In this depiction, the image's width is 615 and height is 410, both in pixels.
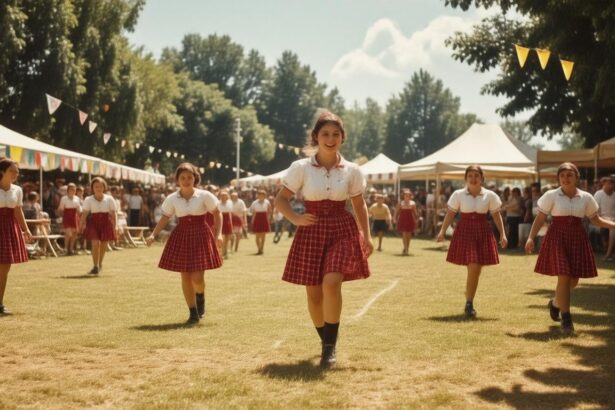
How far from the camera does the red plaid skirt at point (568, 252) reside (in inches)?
296

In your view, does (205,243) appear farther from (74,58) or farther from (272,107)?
(272,107)

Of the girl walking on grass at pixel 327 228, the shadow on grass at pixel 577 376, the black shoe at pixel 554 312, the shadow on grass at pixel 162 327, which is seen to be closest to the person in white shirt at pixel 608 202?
the shadow on grass at pixel 577 376

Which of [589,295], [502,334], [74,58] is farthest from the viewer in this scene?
[74,58]

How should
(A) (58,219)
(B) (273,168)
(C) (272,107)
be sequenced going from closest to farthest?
(A) (58,219) → (B) (273,168) → (C) (272,107)

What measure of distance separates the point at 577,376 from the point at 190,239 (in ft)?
14.5

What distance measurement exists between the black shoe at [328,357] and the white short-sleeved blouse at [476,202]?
3731mm

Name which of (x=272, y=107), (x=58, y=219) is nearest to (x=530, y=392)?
(x=58, y=219)

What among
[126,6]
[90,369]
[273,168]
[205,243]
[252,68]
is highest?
[252,68]

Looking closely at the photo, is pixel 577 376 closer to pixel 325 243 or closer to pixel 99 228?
pixel 325 243

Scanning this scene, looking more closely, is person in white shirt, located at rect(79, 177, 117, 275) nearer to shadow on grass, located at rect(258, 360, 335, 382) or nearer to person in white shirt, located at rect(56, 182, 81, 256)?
person in white shirt, located at rect(56, 182, 81, 256)

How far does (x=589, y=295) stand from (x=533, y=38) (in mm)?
14248

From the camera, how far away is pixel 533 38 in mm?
23094

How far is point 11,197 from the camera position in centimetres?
901

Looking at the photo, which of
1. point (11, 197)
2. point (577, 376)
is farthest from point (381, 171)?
point (577, 376)
